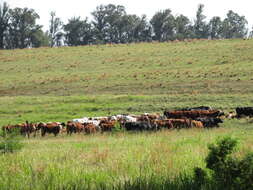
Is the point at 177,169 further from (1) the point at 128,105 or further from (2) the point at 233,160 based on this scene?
(1) the point at 128,105

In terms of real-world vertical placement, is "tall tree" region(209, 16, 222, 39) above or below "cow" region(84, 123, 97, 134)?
above

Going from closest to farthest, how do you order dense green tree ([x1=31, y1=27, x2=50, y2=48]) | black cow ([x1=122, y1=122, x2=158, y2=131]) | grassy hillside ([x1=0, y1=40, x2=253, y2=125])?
black cow ([x1=122, y1=122, x2=158, y2=131]) → grassy hillside ([x1=0, y1=40, x2=253, y2=125]) → dense green tree ([x1=31, y1=27, x2=50, y2=48])

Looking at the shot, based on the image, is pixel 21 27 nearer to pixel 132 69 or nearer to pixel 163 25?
pixel 163 25

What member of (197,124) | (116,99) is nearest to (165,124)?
(197,124)

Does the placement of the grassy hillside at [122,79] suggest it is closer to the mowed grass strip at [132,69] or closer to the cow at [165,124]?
the mowed grass strip at [132,69]

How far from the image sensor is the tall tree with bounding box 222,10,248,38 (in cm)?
12350

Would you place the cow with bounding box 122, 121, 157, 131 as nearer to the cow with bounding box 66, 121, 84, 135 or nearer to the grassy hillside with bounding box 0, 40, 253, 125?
the cow with bounding box 66, 121, 84, 135

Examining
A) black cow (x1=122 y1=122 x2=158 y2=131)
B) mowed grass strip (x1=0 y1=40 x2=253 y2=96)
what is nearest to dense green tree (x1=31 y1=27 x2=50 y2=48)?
mowed grass strip (x1=0 y1=40 x2=253 y2=96)

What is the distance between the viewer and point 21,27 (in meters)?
104

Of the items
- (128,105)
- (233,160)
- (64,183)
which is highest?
(233,160)

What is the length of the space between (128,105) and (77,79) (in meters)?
13.6

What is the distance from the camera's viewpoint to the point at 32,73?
4766cm

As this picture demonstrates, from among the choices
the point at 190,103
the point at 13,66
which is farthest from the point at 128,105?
the point at 13,66

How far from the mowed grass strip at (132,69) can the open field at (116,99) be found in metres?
0.09
